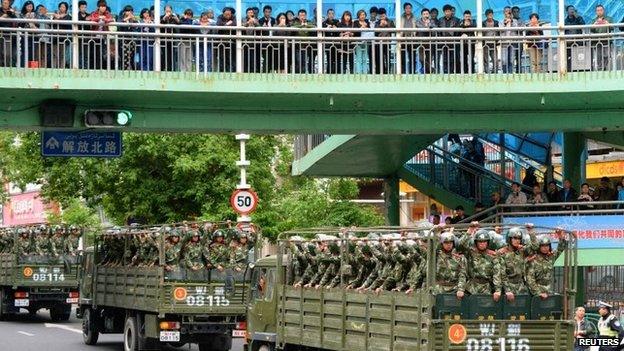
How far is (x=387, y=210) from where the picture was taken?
41656 millimetres

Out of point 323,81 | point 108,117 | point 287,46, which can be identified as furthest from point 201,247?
point 287,46

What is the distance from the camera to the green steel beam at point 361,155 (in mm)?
32469

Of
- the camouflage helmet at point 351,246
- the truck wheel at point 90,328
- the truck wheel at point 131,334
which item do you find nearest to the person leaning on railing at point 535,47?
the camouflage helmet at point 351,246

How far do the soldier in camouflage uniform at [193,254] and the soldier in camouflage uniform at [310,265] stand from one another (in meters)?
4.61

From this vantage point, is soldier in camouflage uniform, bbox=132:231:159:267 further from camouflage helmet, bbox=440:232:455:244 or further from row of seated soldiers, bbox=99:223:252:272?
camouflage helmet, bbox=440:232:455:244

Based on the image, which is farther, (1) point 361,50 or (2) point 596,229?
(2) point 596,229

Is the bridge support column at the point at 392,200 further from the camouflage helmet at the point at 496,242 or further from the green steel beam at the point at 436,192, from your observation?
the camouflage helmet at the point at 496,242

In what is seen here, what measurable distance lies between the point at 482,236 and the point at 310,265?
3988 mm

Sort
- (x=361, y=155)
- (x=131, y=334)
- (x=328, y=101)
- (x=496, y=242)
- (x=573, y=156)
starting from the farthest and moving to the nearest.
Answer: (x=361, y=155)
(x=573, y=156)
(x=131, y=334)
(x=328, y=101)
(x=496, y=242)

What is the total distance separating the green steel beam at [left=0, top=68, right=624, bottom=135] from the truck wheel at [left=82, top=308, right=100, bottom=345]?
15.2 ft

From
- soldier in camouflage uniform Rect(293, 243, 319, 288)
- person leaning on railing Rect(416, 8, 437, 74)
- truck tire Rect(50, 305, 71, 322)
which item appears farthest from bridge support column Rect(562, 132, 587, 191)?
soldier in camouflage uniform Rect(293, 243, 319, 288)

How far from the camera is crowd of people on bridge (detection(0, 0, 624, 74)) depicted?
24219 mm

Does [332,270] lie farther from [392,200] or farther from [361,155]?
[392,200]

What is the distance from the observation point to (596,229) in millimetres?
26953
